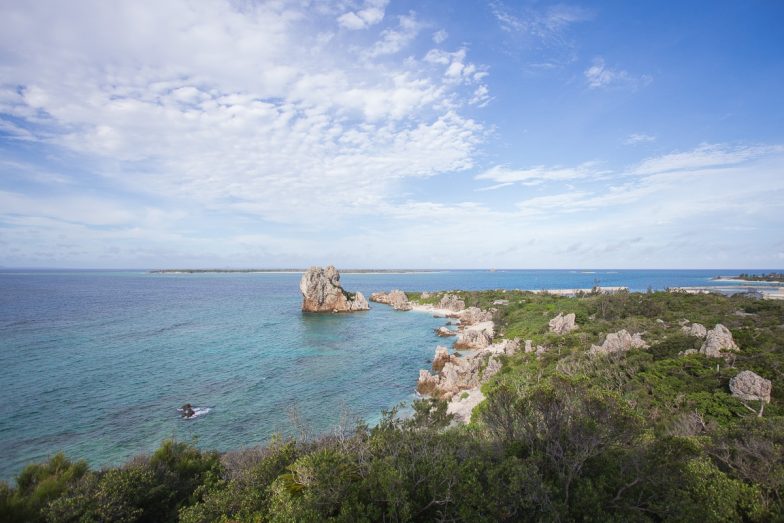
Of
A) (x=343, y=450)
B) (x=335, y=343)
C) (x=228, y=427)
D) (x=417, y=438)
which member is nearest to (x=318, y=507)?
(x=343, y=450)

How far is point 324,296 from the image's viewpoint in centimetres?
8475

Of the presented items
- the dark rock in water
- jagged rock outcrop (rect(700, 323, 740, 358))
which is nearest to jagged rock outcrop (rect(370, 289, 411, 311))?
the dark rock in water

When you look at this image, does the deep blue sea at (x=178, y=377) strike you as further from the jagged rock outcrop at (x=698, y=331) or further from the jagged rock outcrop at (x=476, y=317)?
the jagged rock outcrop at (x=698, y=331)

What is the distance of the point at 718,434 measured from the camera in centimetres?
1533

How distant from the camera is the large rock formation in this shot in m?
83.9

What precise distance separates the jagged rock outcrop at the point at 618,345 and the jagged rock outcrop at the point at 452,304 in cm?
5158

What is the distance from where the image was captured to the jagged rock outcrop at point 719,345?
89.7 ft

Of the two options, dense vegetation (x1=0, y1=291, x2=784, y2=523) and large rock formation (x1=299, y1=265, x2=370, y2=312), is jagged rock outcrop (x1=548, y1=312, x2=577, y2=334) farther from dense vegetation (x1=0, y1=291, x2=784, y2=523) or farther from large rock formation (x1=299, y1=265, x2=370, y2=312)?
large rock formation (x1=299, y1=265, x2=370, y2=312)

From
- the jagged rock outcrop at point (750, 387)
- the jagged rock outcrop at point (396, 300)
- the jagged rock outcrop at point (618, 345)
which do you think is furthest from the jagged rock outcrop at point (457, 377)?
the jagged rock outcrop at point (396, 300)

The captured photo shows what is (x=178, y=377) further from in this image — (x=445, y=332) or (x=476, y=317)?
(x=476, y=317)

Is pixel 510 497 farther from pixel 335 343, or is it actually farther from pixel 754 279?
pixel 754 279

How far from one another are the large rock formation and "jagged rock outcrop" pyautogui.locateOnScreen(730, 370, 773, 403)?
7108 centimetres

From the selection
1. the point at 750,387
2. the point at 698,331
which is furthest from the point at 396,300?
the point at 750,387

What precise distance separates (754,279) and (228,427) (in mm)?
222118
